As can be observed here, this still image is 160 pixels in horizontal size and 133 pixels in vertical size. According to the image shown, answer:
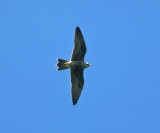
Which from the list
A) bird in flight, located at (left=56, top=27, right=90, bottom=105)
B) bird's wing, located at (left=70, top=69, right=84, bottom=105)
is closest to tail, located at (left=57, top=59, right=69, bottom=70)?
bird in flight, located at (left=56, top=27, right=90, bottom=105)

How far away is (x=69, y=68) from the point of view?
26.0 meters

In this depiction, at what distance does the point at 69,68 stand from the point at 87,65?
1190 millimetres

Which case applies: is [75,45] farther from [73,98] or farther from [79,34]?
[73,98]

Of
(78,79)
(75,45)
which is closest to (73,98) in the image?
(78,79)

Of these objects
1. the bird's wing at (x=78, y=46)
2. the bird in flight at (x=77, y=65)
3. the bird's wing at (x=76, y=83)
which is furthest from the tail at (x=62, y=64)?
the bird's wing at (x=76, y=83)

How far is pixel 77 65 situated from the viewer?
2606 centimetres

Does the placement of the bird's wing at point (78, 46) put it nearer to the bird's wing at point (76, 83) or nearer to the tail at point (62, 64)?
the tail at point (62, 64)

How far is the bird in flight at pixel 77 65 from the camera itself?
25.7 metres

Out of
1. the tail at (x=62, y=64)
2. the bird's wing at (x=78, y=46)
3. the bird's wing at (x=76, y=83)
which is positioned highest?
the bird's wing at (x=78, y=46)

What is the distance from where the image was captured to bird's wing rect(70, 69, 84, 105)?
26469mm

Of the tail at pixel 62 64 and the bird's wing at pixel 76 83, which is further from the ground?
the tail at pixel 62 64

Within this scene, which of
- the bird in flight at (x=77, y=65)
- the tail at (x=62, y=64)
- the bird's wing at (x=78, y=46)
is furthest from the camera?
the bird's wing at (x=78, y=46)

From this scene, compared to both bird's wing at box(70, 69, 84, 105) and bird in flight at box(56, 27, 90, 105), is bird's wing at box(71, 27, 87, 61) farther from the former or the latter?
bird's wing at box(70, 69, 84, 105)

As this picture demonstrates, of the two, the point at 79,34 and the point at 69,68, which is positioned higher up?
the point at 79,34
